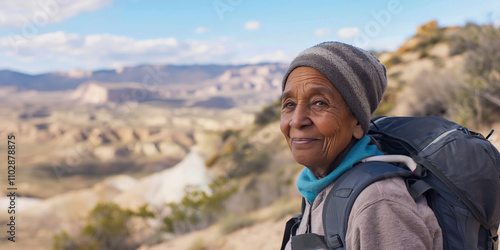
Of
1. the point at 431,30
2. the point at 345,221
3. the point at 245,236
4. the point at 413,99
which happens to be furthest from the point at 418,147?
the point at 431,30

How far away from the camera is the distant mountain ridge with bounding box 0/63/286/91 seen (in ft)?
451

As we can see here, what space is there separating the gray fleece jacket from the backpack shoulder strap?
0.7 inches

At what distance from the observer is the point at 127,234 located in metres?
14.1

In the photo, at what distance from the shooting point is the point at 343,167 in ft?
4.36

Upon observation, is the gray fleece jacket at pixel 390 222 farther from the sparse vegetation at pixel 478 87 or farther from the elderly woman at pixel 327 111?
the sparse vegetation at pixel 478 87

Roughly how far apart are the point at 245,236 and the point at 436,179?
8.12m

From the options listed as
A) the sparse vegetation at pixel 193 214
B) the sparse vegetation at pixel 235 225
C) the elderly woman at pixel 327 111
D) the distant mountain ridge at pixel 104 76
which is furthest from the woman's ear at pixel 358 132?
the distant mountain ridge at pixel 104 76

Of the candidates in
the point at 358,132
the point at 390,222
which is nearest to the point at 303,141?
the point at 358,132

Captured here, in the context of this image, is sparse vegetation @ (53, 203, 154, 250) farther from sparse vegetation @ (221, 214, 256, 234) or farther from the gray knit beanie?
the gray knit beanie

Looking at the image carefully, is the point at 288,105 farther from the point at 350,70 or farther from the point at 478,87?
the point at 478,87

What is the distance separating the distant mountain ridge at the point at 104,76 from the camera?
138 metres

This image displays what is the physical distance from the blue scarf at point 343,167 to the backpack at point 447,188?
0.03m

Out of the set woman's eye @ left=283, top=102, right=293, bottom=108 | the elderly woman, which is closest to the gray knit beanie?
the elderly woman

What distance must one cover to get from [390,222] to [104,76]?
546 feet
